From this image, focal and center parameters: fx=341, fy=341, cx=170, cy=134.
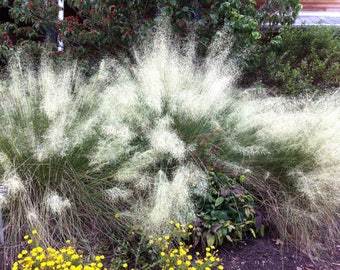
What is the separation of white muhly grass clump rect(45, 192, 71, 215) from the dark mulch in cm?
114

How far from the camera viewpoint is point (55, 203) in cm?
218

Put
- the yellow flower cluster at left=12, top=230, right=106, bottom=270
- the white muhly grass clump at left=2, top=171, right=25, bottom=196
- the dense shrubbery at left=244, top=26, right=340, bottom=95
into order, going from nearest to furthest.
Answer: the yellow flower cluster at left=12, top=230, right=106, bottom=270 → the white muhly grass clump at left=2, top=171, right=25, bottom=196 → the dense shrubbery at left=244, top=26, right=340, bottom=95

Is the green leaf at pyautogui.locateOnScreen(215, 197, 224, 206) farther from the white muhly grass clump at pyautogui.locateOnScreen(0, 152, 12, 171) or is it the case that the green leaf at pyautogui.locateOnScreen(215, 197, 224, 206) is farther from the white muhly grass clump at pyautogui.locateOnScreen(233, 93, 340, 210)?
the white muhly grass clump at pyautogui.locateOnScreen(0, 152, 12, 171)

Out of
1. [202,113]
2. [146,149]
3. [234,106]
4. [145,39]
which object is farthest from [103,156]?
[145,39]

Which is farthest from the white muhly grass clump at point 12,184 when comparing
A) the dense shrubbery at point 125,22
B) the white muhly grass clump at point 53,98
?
the dense shrubbery at point 125,22

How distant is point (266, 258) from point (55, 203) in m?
1.51

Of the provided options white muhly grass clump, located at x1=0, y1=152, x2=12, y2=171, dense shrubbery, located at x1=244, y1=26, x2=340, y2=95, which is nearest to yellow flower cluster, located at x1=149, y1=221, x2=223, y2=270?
A: white muhly grass clump, located at x1=0, y1=152, x2=12, y2=171

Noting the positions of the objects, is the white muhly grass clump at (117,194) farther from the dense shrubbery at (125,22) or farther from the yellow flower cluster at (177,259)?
the dense shrubbery at (125,22)

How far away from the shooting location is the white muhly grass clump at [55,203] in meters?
2.18

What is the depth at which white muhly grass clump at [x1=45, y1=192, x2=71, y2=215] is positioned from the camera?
218 cm

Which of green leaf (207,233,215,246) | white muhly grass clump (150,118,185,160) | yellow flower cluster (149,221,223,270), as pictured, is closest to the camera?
yellow flower cluster (149,221,223,270)

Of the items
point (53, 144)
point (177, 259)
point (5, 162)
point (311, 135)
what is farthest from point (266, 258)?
point (5, 162)

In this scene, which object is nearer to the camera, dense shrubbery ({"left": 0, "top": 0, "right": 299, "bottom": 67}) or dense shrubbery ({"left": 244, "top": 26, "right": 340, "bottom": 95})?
dense shrubbery ({"left": 0, "top": 0, "right": 299, "bottom": 67})

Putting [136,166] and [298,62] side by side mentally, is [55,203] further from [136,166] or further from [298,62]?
[298,62]
